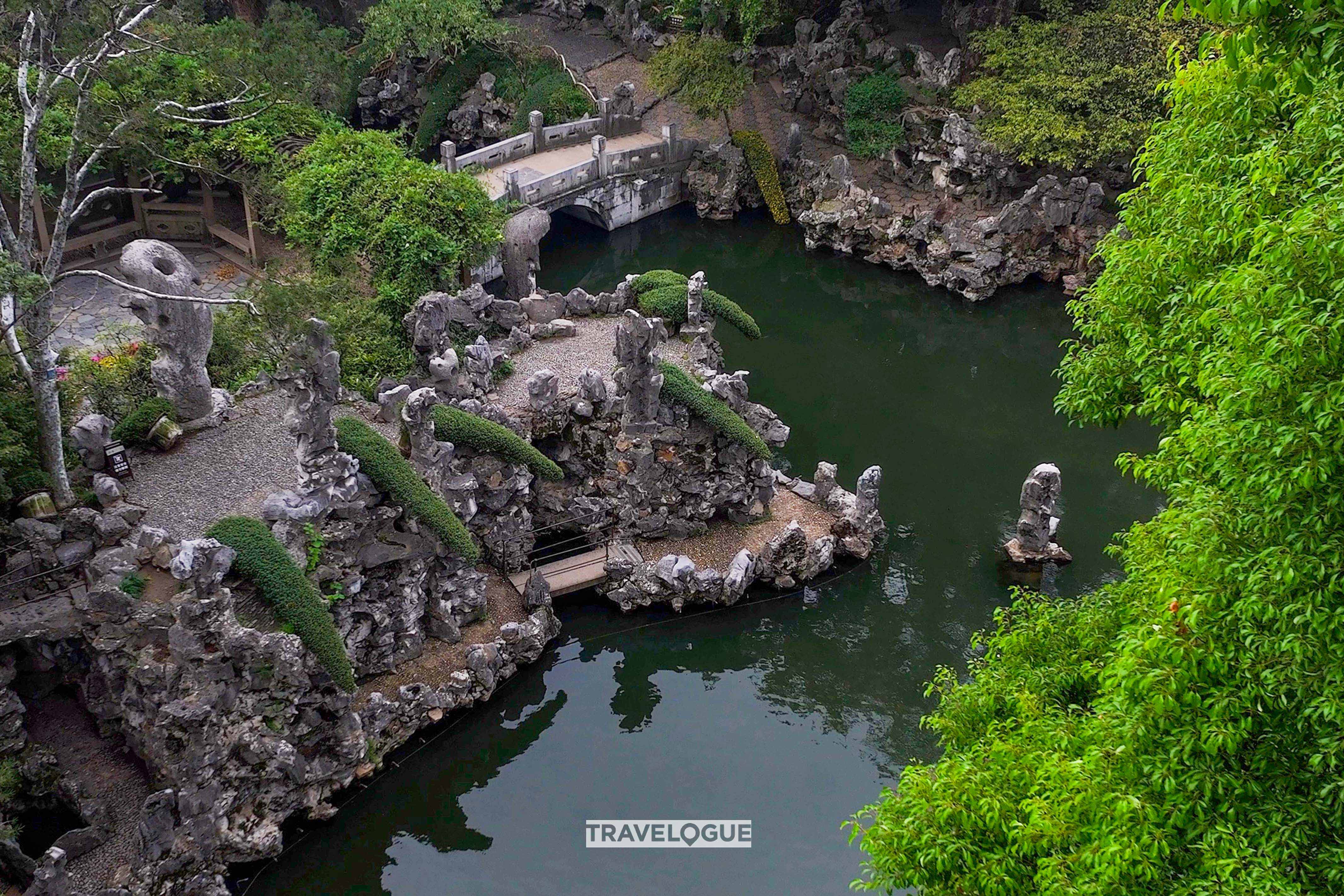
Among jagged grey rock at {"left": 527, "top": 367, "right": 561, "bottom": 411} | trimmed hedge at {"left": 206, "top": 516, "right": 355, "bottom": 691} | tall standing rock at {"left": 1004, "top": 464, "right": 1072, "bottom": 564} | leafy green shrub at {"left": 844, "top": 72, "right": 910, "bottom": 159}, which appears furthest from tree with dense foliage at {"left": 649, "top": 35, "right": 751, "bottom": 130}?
trimmed hedge at {"left": 206, "top": 516, "right": 355, "bottom": 691}

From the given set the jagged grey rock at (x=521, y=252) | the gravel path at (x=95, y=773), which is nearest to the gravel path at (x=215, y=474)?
the gravel path at (x=95, y=773)

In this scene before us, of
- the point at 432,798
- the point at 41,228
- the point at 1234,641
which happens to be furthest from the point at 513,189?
the point at 1234,641

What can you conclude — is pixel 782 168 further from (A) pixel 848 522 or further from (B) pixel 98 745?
(B) pixel 98 745

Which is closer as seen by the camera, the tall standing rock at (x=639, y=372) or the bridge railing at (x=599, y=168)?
the tall standing rock at (x=639, y=372)

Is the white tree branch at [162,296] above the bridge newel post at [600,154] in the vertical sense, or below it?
above

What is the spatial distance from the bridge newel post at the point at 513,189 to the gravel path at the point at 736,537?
15923 millimetres

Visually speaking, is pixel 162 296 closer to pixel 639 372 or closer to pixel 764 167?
pixel 639 372

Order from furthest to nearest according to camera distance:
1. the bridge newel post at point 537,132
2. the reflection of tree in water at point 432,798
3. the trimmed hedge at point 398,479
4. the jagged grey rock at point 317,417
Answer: the bridge newel post at point 537,132 → the trimmed hedge at point 398,479 → the reflection of tree in water at point 432,798 → the jagged grey rock at point 317,417

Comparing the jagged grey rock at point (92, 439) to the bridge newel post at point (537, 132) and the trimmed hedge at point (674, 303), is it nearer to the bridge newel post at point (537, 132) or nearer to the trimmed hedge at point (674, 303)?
the trimmed hedge at point (674, 303)

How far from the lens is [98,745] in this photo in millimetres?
19734

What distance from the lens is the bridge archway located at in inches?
1609

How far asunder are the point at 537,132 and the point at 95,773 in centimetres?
2736

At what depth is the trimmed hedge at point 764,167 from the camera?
138ft

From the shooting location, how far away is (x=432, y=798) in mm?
20984
